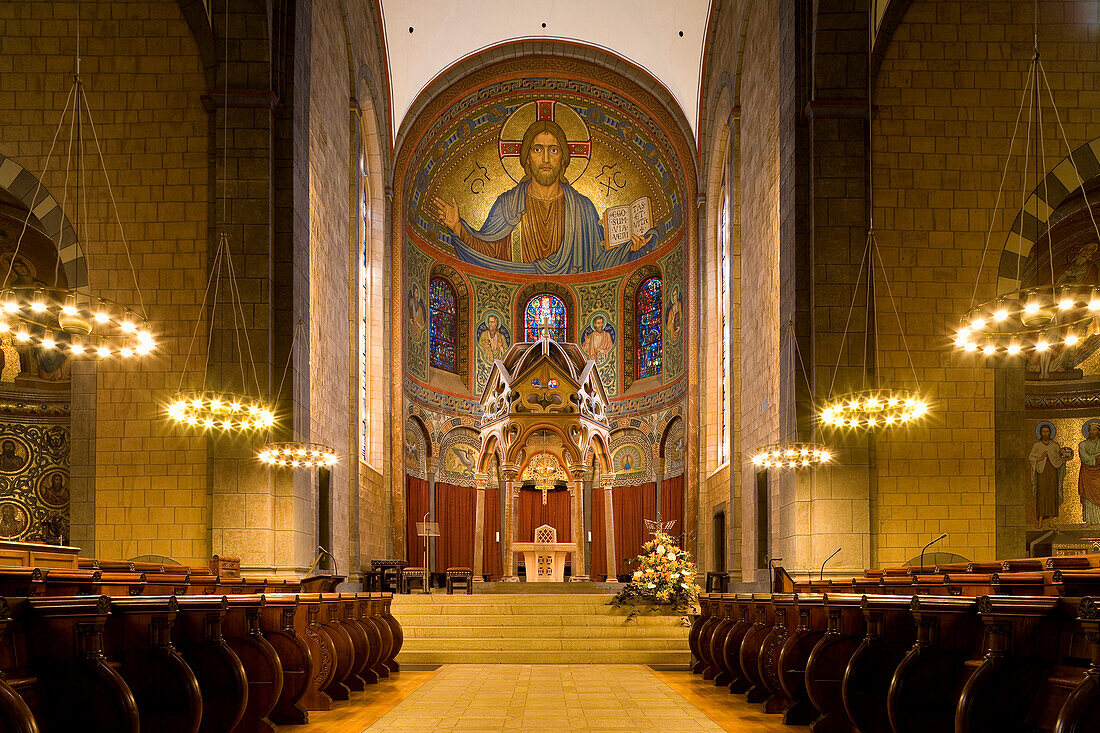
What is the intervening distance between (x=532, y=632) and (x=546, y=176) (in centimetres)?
1565

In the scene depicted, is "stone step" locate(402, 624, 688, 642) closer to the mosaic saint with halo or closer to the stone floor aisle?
the stone floor aisle

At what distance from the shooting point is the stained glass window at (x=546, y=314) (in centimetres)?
2652

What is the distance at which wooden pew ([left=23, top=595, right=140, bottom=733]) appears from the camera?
3.56 meters

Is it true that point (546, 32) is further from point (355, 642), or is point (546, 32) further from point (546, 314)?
point (355, 642)

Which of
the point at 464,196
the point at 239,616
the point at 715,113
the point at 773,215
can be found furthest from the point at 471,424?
the point at 239,616

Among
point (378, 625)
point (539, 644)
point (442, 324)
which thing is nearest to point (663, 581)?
point (539, 644)

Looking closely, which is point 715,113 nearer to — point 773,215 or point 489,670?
point 773,215

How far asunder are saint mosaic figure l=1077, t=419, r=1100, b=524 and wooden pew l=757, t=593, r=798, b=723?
997cm

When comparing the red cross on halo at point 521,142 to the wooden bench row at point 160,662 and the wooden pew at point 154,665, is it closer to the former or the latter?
the wooden bench row at point 160,662

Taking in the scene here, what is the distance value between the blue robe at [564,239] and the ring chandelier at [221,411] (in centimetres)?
1504

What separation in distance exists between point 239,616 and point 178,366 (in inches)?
285

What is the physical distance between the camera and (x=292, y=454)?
11242 mm

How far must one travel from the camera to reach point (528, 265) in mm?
26594

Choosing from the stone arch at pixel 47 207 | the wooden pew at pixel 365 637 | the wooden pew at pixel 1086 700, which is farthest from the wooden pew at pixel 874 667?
the stone arch at pixel 47 207
